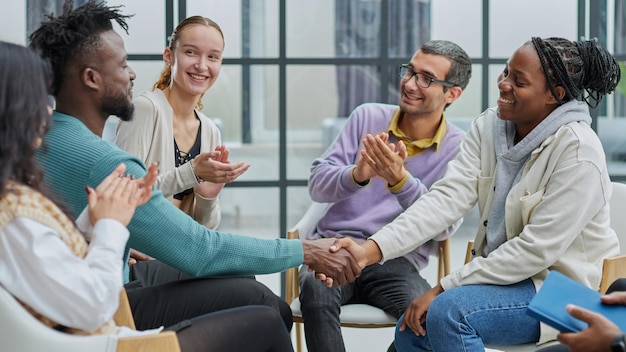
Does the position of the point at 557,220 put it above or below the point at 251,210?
above

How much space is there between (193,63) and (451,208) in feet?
3.57

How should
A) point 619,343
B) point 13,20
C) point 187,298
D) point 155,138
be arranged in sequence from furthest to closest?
point 13,20 < point 155,138 < point 187,298 < point 619,343

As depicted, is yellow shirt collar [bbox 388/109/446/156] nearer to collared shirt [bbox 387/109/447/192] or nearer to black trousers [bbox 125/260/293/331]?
collared shirt [bbox 387/109/447/192]

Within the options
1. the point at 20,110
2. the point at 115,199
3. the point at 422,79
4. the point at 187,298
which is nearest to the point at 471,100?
the point at 422,79

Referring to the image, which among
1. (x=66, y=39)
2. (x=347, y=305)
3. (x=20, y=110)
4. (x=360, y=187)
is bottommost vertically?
(x=347, y=305)

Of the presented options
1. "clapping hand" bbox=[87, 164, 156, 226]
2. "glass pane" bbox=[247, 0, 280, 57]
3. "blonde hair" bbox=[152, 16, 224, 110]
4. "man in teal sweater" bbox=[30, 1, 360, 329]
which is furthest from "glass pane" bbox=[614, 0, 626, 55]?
"clapping hand" bbox=[87, 164, 156, 226]

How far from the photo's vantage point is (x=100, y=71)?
262cm

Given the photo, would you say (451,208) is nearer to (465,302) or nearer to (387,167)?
(387,167)

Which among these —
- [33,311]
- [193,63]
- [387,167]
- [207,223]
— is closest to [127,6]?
[193,63]

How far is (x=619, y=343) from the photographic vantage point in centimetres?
201

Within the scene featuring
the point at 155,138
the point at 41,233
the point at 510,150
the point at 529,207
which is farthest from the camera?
the point at 155,138

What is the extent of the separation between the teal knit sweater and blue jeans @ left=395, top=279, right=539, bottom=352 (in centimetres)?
62

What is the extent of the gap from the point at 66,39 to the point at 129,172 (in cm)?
43

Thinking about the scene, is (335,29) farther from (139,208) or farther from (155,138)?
(139,208)
